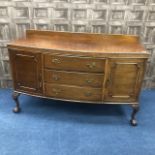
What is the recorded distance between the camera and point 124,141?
189 centimetres

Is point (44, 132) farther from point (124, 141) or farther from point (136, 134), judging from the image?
Answer: point (136, 134)

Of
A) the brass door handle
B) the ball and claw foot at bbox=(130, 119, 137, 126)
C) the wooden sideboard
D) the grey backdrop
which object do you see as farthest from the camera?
the grey backdrop

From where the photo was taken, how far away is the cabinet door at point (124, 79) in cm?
178

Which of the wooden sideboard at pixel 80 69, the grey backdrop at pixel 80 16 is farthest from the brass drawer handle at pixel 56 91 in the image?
the grey backdrop at pixel 80 16

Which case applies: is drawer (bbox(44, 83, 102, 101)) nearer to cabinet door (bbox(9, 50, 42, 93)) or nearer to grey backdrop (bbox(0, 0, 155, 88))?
cabinet door (bbox(9, 50, 42, 93))

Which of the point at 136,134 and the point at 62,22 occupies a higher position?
the point at 62,22

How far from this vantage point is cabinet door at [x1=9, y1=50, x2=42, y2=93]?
1871 millimetres

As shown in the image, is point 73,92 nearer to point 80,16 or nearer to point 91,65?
point 91,65

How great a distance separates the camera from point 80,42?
204cm

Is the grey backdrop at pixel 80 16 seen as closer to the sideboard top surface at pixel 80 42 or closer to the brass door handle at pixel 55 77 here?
the sideboard top surface at pixel 80 42

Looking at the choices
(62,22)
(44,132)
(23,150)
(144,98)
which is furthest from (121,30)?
(23,150)

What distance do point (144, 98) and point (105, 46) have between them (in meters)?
0.94

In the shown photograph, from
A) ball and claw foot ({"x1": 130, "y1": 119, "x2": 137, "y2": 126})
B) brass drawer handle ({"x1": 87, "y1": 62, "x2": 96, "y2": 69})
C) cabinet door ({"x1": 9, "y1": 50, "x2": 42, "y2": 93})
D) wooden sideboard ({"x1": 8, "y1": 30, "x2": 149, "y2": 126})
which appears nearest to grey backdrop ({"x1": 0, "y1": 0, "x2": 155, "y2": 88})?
wooden sideboard ({"x1": 8, "y1": 30, "x2": 149, "y2": 126})

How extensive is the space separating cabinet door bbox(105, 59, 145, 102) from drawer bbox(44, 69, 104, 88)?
10 cm
